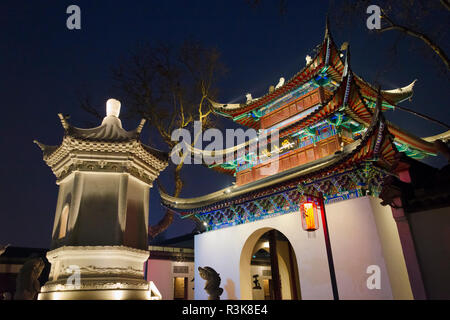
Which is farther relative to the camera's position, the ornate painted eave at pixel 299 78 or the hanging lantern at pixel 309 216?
the ornate painted eave at pixel 299 78

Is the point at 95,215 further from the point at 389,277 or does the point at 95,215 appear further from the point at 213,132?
the point at 213,132

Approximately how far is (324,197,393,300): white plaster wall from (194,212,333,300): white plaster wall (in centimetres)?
43

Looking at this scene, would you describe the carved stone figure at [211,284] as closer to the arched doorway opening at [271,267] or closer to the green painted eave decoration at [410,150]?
the arched doorway opening at [271,267]

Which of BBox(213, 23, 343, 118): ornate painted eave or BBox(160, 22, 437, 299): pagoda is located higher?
BBox(213, 23, 343, 118): ornate painted eave

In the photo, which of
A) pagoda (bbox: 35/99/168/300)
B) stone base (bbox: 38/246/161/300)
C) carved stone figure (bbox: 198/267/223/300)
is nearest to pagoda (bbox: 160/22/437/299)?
carved stone figure (bbox: 198/267/223/300)

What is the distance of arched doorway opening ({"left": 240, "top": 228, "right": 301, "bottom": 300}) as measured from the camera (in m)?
10.1

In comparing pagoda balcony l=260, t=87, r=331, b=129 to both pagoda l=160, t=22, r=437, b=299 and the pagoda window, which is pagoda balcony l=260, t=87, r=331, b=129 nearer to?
pagoda l=160, t=22, r=437, b=299

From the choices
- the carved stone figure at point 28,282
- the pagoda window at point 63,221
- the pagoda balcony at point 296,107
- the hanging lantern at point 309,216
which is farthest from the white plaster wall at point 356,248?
the carved stone figure at point 28,282

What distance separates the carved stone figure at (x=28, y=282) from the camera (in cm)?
477

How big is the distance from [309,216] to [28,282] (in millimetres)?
6931

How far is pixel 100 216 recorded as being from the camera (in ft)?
14.9

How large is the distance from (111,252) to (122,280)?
0.44 meters

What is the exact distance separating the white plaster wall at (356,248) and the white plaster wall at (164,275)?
9887 millimetres

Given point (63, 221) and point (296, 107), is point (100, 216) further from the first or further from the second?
point (296, 107)
